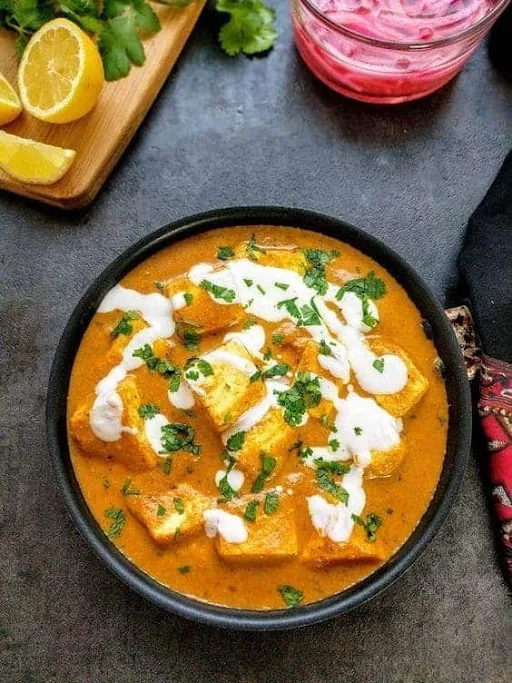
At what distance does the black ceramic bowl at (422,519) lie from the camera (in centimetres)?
276

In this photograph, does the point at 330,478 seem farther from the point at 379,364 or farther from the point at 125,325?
the point at 125,325

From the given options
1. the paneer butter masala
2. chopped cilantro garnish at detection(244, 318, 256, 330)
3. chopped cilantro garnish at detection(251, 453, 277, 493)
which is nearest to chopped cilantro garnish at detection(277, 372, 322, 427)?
the paneer butter masala

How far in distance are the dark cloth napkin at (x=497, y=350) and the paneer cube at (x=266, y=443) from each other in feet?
2.55

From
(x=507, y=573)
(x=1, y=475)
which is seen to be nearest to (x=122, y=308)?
(x=1, y=475)

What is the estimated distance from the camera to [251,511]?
2.76 meters

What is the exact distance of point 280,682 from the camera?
3.12 metres

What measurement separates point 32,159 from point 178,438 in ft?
3.68

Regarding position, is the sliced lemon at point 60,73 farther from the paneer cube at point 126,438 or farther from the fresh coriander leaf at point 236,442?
the fresh coriander leaf at point 236,442

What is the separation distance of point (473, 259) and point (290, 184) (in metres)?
0.73

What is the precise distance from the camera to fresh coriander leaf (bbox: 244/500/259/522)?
9.05ft

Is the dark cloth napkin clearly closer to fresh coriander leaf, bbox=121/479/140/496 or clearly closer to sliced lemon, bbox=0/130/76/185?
fresh coriander leaf, bbox=121/479/140/496

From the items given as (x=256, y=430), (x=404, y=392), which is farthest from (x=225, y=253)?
(x=404, y=392)

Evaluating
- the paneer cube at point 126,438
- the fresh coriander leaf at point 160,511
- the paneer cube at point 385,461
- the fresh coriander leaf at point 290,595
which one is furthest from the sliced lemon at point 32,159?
the fresh coriander leaf at point 290,595

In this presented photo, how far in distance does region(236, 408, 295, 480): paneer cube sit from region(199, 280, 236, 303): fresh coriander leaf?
38cm
